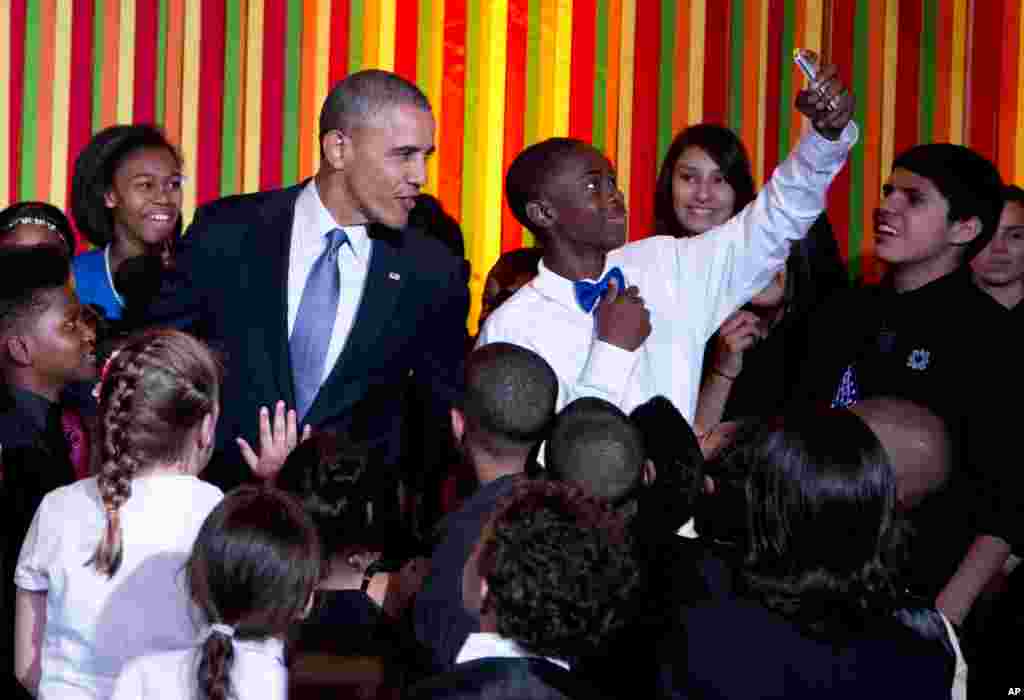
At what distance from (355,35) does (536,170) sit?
1.45 meters

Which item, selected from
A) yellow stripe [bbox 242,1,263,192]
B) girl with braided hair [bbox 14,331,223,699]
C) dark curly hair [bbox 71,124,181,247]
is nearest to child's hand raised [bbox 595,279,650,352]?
girl with braided hair [bbox 14,331,223,699]

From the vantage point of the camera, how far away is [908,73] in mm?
5484

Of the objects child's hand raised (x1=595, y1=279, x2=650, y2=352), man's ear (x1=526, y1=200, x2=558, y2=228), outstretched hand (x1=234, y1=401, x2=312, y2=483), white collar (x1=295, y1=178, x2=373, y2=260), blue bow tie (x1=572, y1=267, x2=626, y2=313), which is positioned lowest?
outstretched hand (x1=234, y1=401, x2=312, y2=483)

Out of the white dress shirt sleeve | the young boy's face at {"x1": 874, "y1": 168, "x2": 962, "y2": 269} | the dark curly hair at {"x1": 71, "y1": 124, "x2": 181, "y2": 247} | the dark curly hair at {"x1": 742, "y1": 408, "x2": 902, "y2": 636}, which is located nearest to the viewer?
the dark curly hair at {"x1": 742, "y1": 408, "x2": 902, "y2": 636}

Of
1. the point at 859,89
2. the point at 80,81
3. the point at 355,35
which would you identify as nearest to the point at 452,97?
the point at 355,35

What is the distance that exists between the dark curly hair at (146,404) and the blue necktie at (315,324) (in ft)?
2.15

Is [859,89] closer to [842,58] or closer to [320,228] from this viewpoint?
[842,58]

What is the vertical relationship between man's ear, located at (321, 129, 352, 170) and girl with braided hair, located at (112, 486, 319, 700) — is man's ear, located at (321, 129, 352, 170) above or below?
above

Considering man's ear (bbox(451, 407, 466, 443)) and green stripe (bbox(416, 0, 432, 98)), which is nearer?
man's ear (bbox(451, 407, 466, 443))

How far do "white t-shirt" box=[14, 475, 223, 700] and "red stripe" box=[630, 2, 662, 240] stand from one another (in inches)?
111

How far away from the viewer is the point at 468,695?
78.7 inches

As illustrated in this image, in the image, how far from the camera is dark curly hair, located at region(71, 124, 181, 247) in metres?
4.41

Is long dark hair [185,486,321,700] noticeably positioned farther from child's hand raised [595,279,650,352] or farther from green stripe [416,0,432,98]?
green stripe [416,0,432,98]

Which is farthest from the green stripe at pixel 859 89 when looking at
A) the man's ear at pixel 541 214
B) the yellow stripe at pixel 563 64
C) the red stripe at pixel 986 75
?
the man's ear at pixel 541 214
